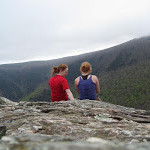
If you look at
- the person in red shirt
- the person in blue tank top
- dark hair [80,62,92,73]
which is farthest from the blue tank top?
the person in red shirt

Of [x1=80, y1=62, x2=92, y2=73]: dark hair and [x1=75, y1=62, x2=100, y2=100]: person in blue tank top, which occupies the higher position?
[x1=80, y1=62, x2=92, y2=73]: dark hair

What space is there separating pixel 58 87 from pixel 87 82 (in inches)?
56.2

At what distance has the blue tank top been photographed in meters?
8.76

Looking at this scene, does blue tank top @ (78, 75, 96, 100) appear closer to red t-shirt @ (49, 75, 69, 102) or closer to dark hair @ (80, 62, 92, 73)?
dark hair @ (80, 62, 92, 73)

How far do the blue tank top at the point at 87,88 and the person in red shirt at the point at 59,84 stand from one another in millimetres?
764

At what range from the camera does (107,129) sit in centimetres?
405

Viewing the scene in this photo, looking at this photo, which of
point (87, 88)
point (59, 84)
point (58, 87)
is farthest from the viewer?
point (87, 88)

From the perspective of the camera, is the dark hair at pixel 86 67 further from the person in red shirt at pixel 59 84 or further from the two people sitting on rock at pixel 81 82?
the person in red shirt at pixel 59 84

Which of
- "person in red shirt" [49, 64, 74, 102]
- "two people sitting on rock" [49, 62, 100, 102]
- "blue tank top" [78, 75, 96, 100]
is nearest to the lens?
"person in red shirt" [49, 64, 74, 102]

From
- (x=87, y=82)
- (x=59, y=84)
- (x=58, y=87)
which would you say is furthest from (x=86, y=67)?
(x=58, y=87)

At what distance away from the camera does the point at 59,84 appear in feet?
28.2

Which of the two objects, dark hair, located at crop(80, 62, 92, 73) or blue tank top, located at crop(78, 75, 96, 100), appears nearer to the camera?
dark hair, located at crop(80, 62, 92, 73)

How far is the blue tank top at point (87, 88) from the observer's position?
8758 mm

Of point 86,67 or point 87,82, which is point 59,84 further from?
point 86,67
